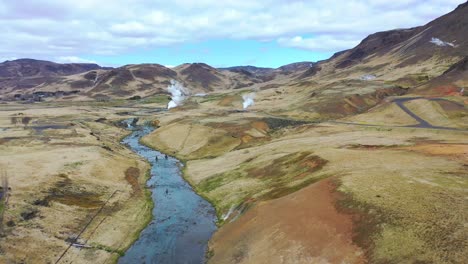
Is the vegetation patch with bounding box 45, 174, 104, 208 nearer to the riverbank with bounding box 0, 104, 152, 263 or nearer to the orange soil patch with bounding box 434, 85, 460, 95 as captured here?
the riverbank with bounding box 0, 104, 152, 263

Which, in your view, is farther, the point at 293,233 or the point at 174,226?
the point at 174,226

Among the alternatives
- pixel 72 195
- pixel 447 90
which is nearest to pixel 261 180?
pixel 72 195

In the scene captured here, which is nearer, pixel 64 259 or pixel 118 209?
pixel 64 259

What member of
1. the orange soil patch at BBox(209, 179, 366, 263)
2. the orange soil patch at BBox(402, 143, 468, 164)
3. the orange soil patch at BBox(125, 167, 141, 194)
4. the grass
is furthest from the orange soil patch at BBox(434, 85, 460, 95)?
the orange soil patch at BBox(209, 179, 366, 263)

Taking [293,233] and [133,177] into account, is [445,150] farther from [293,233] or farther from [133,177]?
[133,177]

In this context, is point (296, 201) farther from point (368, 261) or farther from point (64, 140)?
point (64, 140)

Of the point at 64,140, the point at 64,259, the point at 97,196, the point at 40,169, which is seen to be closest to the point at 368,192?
the point at 64,259
